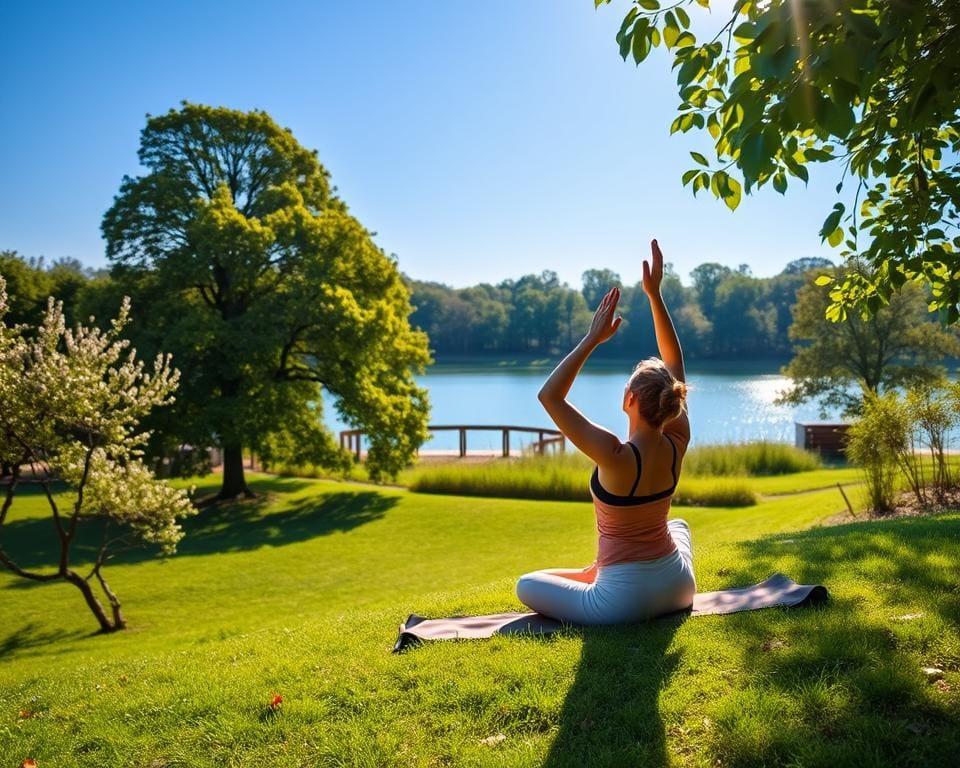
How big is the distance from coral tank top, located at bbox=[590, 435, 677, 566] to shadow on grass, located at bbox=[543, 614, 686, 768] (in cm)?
37

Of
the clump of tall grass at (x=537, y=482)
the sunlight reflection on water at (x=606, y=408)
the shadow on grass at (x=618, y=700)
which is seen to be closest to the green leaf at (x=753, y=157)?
the shadow on grass at (x=618, y=700)

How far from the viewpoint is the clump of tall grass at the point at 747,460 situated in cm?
1673

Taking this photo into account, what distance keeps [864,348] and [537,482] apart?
13.9 m

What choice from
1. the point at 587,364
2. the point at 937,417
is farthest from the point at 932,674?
the point at 587,364

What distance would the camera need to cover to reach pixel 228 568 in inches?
404

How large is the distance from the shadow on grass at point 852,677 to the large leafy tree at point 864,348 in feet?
66.7

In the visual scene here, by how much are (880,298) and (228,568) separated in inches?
356

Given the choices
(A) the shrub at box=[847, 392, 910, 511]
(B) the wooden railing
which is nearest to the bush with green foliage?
(A) the shrub at box=[847, 392, 910, 511]

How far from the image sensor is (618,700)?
9.18ft

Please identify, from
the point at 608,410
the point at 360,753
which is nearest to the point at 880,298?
the point at 360,753

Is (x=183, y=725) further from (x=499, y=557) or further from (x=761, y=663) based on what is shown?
(x=499, y=557)

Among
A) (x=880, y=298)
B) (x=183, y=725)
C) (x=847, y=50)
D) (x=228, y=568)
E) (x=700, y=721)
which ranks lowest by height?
(x=228, y=568)

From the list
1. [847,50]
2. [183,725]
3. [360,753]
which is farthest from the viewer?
[183,725]

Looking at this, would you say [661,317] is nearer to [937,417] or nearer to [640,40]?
[640,40]
